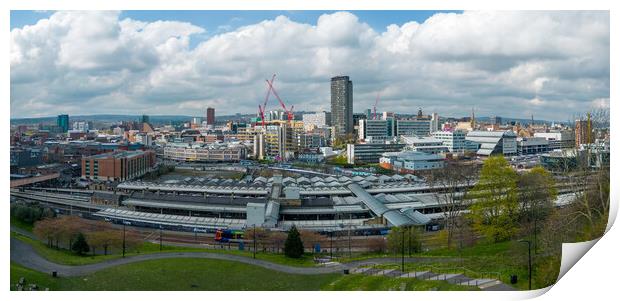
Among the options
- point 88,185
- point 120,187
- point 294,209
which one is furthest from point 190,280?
point 88,185

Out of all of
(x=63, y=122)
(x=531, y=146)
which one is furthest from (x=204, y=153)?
(x=531, y=146)

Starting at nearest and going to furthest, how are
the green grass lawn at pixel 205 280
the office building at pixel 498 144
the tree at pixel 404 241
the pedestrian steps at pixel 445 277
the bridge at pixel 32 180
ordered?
the pedestrian steps at pixel 445 277
the green grass lawn at pixel 205 280
the tree at pixel 404 241
the bridge at pixel 32 180
the office building at pixel 498 144

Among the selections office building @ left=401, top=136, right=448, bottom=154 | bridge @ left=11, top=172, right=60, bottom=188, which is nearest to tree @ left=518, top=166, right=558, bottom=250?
bridge @ left=11, top=172, right=60, bottom=188

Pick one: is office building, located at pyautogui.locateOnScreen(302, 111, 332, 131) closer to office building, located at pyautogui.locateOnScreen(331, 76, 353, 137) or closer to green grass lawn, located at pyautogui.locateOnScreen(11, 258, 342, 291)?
office building, located at pyautogui.locateOnScreen(331, 76, 353, 137)

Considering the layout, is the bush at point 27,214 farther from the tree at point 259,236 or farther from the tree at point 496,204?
the tree at point 496,204

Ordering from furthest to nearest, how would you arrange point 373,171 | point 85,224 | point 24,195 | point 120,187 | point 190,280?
point 373,171 < point 120,187 < point 24,195 < point 85,224 < point 190,280

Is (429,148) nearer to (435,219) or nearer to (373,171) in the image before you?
(373,171)

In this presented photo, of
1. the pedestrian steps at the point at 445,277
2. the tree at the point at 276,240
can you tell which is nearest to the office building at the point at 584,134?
the pedestrian steps at the point at 445,277
